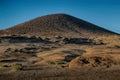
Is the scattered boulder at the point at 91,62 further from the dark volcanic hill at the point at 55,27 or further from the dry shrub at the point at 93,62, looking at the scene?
the dark volcanic hill at the point at 55,27

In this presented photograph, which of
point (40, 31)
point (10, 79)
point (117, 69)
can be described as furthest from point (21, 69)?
point (40, 31)

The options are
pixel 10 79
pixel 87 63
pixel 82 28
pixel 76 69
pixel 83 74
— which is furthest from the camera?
pixel 82 28

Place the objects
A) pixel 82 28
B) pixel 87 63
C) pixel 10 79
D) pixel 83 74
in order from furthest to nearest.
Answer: pixel 82 28 < pixel 87 63 < pixel 83 74 < pixel 10 79

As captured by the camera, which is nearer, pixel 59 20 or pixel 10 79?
pixel 10 79

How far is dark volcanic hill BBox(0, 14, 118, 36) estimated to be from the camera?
102688mm

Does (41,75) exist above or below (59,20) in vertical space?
below

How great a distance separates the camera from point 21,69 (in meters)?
26.7

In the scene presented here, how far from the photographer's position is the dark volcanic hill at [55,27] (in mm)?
102688

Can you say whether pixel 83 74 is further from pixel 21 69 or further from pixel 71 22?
pixel 71 22

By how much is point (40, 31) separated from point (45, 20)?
547 inches

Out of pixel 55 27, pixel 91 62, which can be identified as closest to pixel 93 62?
pixel 91 62

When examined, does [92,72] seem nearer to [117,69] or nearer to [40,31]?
[117,69]

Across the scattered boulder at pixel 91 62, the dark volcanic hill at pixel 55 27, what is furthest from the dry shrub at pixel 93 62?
the dark volcanic hill at pixel 55 27

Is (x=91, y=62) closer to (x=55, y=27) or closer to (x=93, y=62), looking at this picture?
(x=93, y=62)
